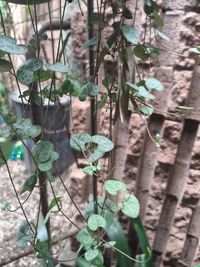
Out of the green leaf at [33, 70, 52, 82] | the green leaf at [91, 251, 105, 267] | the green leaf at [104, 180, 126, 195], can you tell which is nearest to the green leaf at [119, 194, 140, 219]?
the green leaf at [104, 180, 126, 195]

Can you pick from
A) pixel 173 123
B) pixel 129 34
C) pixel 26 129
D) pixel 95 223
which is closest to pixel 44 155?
pixel 26 129

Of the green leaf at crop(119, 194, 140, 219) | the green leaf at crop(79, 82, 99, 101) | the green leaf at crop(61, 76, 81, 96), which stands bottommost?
the green leaf at crop(119, 194, 140, 219)

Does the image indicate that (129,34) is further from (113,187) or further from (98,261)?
(98,261)

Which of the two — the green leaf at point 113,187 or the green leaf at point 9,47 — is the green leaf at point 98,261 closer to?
the green leaf at point 113,187

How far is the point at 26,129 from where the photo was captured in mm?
546

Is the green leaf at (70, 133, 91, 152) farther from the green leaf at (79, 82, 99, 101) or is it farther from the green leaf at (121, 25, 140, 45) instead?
the green leaf at (121, 25, 140, 45)

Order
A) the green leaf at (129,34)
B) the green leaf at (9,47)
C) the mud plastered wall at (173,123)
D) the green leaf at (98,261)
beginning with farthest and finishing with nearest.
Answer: the mud plastered wall at (173,123), the green leaf at (98,261), the green leaf at (129,34), the green leaf at (9,47)

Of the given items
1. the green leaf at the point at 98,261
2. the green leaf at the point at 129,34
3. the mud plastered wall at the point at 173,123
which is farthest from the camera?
the mud plastered wall at the point at 173,123

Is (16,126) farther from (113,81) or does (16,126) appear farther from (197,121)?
(197,121)

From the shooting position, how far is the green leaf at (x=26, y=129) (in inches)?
21.3

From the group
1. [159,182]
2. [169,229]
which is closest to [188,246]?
[169,229]

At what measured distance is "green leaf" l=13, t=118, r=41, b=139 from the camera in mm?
542

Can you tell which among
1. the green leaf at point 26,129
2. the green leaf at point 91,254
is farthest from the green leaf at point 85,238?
the green leaf at point 26,129

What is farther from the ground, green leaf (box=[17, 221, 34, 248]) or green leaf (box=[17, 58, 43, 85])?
green leaf (box=[17, 58, 43, 85])
